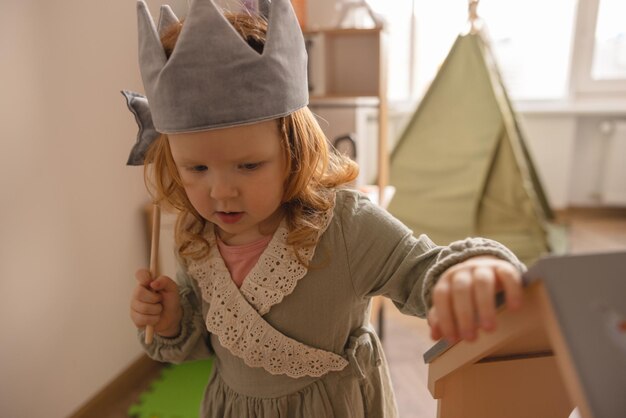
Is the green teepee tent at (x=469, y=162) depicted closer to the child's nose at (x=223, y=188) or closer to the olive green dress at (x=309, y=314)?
the olive green dress at (x=309, y=314)

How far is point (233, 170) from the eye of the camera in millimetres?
550

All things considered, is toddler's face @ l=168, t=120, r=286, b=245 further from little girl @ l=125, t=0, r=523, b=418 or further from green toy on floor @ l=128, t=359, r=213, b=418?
green toy on floor @ l=128, t=359, r=213, b=418

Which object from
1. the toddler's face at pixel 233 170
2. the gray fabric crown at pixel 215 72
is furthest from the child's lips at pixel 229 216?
the gray fabric crown at pixel 215 72

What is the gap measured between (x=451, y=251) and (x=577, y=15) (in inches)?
131

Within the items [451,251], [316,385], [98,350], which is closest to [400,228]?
[451,251]

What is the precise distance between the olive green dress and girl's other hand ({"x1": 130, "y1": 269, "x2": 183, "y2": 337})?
1.0 inches

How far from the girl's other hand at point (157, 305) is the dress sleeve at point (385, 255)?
258mm

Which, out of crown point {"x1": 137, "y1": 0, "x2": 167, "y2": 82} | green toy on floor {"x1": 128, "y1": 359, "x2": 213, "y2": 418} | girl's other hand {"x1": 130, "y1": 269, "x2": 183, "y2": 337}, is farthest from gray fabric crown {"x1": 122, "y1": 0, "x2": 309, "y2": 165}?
green toy on floor {"x1": 128, "y1": 359, "x2": 213, "y2": 418}

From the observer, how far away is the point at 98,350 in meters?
1.45

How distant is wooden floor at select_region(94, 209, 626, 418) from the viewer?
152cm

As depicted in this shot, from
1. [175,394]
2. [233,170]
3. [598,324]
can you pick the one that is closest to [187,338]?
[233,170]

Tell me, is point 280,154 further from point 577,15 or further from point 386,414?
point 577,15

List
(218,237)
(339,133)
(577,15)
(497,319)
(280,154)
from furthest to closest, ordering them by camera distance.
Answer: (577,15), (339,133), (218,237), (280,154), (497,319)

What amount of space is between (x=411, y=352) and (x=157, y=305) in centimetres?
138
